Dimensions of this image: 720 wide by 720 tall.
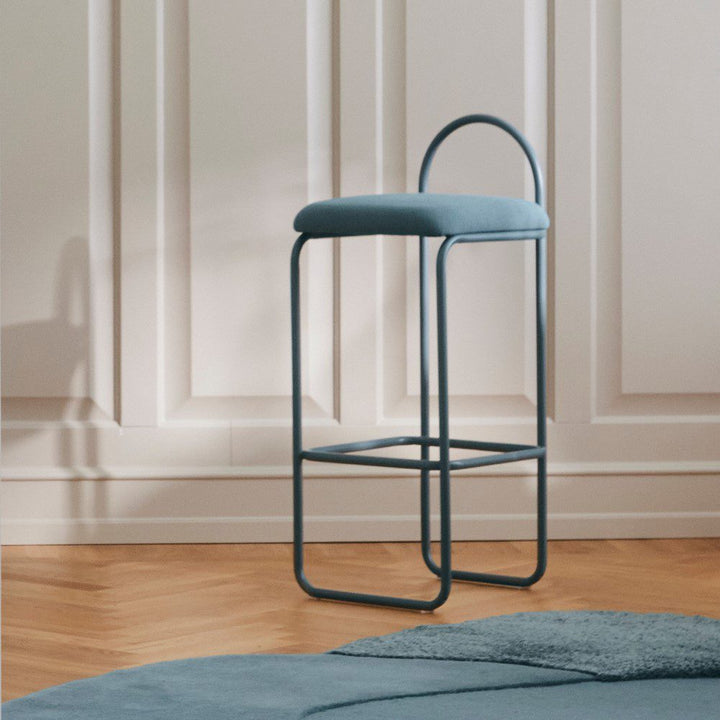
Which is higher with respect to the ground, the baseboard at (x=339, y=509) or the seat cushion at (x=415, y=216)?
the seat cushion at (x=415, y=216)

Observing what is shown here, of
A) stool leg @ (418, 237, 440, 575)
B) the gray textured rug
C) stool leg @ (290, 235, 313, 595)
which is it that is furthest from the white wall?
the gray textured rug

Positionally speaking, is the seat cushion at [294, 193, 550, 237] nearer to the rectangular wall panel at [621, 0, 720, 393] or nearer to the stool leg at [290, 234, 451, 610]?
the stool leg at [290, 234, 451, 610]

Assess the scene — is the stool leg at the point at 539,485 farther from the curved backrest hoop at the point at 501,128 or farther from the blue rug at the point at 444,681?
the blue rug at the point at 444,681

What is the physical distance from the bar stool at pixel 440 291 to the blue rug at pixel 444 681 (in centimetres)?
27

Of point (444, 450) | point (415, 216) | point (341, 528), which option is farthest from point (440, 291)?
point (341, 528)

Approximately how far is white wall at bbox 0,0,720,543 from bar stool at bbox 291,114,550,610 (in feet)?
0.93

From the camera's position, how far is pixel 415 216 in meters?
1.79

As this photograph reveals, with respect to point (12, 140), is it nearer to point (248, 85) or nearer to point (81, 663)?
point (248, 85)

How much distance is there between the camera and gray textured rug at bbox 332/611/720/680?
1.46m

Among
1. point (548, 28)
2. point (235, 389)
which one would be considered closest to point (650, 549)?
point (235, 389)

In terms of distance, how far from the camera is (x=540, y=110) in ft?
7.86

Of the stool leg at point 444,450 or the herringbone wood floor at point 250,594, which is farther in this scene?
the stool leg at point 444,450

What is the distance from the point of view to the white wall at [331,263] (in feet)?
7.72

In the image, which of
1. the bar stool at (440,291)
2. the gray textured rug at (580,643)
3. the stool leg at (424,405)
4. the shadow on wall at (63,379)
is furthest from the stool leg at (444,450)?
the shadow on wall at (63,379)
